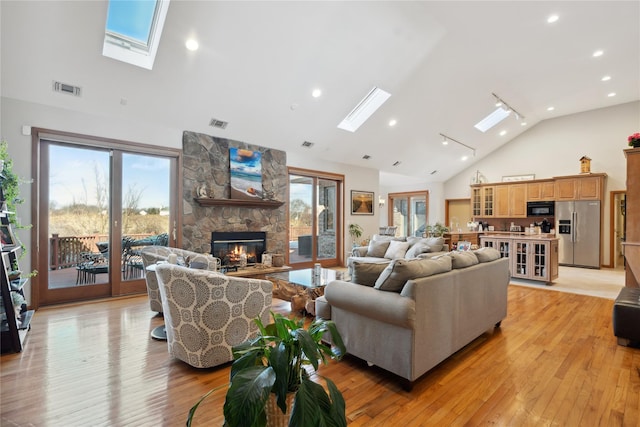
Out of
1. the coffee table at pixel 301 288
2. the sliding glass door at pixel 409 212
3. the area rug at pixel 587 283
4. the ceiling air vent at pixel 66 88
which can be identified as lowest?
the area rug at pixel 587 283

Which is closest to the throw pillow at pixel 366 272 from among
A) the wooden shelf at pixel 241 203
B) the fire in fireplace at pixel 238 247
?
the fire in fireplace at pixel 238 247

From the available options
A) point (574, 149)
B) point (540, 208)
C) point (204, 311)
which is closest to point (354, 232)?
point (540, 208)

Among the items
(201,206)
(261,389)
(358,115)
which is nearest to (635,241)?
(358,115)

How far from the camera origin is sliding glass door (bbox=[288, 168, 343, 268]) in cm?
708

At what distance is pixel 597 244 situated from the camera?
24.7 feet

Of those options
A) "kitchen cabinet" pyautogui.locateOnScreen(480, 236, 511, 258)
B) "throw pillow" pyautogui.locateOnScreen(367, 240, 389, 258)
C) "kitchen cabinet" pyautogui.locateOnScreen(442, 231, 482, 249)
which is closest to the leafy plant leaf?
"throw pillow" pyautogui.locateOnScreen(367, 240, 389, 258)

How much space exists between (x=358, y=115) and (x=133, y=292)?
5.25 metres

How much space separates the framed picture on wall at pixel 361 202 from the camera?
8172 mm

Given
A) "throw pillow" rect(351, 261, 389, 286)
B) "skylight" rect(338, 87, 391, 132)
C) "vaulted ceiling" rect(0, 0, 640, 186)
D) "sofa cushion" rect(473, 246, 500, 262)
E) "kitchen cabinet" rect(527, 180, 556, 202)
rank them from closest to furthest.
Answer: "throw pillow" rect(351, 261, 389, 286), "sofa cushion" rect(473, 246, 500, 262), "vaulted ceiling" rect(0, 0, 640, 186), "skylight" rect(338, 87, 391, 132), "kitchen cabinet" rect(527, 180, 556, 202)

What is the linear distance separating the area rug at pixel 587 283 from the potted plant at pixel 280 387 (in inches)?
232

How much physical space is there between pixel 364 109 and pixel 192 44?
345 cm

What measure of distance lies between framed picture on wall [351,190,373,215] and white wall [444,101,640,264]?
4.36 m

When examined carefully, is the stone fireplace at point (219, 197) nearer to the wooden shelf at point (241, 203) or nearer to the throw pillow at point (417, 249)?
the wooden shelf at point (241, 203)

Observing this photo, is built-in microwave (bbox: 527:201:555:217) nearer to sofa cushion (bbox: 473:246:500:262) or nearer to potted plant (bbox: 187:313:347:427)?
sofa cushion (bbox: 473:246:500:262)
